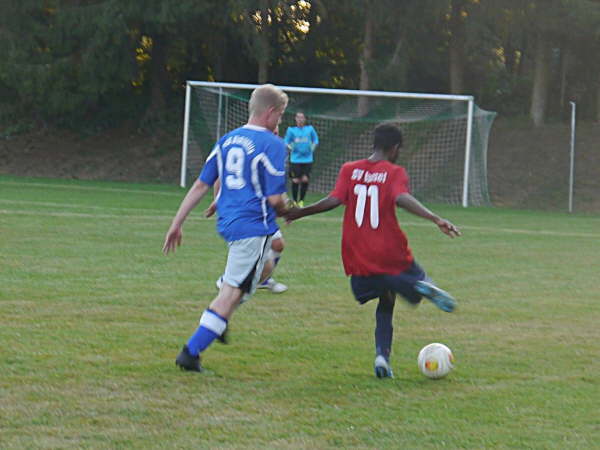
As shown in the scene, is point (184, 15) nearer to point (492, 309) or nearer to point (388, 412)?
point (492, 309)

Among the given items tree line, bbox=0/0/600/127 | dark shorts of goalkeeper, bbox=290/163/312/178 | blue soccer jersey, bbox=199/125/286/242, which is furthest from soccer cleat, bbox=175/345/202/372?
tree line, bbox=0/0/600/127

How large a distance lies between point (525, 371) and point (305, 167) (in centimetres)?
1432

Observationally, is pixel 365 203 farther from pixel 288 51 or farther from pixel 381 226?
pixel 288 51

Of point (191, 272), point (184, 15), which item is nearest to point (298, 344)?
point (191, 272)

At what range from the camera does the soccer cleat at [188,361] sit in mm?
5680

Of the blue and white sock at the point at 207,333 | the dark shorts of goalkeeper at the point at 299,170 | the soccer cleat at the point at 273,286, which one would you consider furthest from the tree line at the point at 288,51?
the blue and white sock at the point at 207,333

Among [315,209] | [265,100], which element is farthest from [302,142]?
[265,100]

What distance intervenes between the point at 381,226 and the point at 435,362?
0.83 m

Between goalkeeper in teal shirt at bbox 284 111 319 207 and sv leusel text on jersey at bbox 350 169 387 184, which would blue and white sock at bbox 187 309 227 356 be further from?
goalkeeper in teal shirt at bbox 284 111 319 207

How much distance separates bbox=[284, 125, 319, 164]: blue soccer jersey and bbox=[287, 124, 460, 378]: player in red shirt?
1431 cm

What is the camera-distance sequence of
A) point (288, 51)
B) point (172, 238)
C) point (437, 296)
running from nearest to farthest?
point (437, 296)
point (172, 238)
point (288, 51)

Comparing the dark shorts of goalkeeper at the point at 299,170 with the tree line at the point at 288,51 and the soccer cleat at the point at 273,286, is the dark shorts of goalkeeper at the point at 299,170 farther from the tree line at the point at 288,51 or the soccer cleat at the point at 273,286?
the tree line at the point at 288,51

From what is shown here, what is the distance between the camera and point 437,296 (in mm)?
5609

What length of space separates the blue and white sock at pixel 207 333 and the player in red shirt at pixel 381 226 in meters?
0.81
